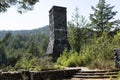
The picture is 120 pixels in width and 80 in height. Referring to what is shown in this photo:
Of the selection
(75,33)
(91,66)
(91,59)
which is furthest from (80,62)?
(75,33)

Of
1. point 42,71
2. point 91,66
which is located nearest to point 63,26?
point 91,66

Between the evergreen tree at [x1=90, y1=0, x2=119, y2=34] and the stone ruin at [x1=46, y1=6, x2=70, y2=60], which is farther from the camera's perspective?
the evergreen tree at [x1=90, y1=0, x2=119, y2=34]

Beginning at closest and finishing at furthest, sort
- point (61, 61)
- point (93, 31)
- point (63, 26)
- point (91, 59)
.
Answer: point (91, 59)
point (61, 61)
point (63, 26)
point (93, 31)

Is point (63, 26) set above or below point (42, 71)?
above

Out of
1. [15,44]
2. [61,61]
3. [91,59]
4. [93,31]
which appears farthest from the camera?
[15,44]

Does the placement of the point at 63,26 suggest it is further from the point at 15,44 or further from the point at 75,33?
the point at 15,44

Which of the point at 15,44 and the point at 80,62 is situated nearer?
the point at 80,62

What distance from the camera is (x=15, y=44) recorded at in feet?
357

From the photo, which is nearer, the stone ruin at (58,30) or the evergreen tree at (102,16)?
the stone ruin at (58,30)

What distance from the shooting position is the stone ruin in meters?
24.6

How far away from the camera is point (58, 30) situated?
24.9 meters

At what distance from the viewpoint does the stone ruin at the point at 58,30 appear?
24578mm

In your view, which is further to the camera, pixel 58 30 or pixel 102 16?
pixel 102 16

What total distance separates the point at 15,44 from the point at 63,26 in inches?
3365
